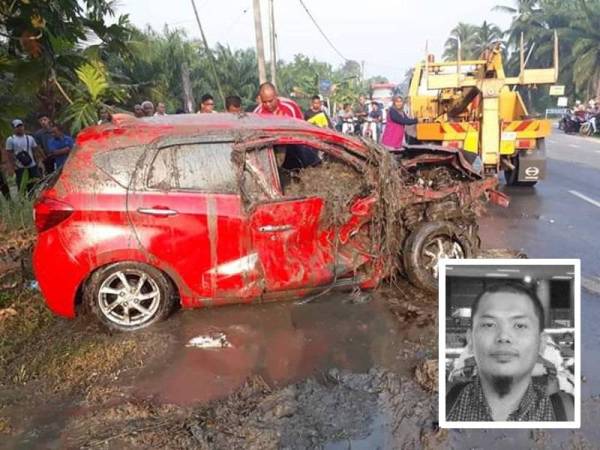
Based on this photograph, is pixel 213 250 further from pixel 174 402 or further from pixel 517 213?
pixel 517 213

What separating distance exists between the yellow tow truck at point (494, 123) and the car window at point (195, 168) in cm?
655

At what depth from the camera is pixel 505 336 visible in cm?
233

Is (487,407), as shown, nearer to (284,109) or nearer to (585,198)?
(284,109)

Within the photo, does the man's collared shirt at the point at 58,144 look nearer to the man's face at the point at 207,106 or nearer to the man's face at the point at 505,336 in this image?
the man's face at the point at 207,106

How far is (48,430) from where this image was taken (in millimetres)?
3482

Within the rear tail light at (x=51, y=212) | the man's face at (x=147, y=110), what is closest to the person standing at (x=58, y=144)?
the man's face at (x=147, y=110)

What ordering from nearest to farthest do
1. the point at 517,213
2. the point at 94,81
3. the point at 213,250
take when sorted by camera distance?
the point at 94,81 < the point at 213,250 < the point at 517,213

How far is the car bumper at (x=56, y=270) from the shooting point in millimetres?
4496

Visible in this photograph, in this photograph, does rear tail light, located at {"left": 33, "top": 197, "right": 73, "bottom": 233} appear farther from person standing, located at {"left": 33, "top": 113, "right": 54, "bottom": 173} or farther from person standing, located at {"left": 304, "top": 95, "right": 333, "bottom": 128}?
person standing, located at {"left": 304, "top": 95, "right": 333, "bottom": 128}

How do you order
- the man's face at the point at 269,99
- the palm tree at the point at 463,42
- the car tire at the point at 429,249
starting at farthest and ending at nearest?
the palm tree at the point at 463,42 < the man's face at the point at 269,99 < the car tire at the point at 429,249

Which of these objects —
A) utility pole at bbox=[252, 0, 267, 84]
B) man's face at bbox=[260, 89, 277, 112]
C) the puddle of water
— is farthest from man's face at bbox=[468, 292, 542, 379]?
utility pole at bbox=[252, 0, 267, 84]

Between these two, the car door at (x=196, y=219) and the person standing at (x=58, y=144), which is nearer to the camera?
the car door at (x=196, y=219)

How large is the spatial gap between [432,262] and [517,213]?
4.16m

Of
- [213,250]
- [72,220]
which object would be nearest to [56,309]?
[72,220]
